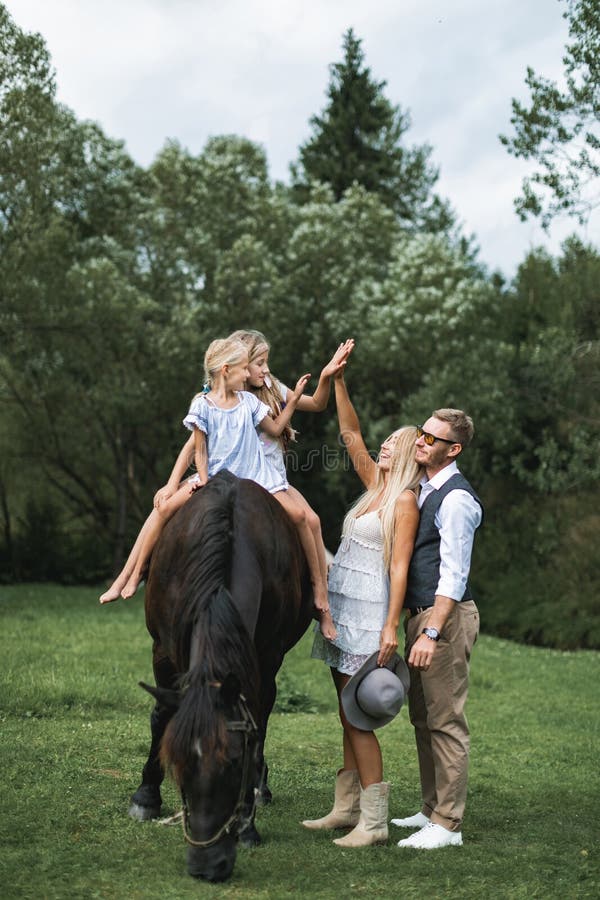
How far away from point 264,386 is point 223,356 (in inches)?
21.6

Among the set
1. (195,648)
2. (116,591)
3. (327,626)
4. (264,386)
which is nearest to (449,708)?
(327,626)

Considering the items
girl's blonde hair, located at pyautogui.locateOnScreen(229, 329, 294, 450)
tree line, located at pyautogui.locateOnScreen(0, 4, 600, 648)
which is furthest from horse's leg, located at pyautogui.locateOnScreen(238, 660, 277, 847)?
tree line, located at pyautogui.locateOnScreen(0, 4, 600, 648)

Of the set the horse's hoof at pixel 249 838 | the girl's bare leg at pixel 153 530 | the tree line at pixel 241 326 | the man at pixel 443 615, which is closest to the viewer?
the horse's hoof at pixel 249 838

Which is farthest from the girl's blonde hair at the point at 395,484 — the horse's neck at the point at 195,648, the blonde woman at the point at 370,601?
the horse's neck at the point at 195,648

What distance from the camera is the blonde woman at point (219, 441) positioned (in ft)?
17.7

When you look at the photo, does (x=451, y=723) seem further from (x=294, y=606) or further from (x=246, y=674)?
(x=246, y=674)

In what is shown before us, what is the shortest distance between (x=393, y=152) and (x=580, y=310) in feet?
38.9

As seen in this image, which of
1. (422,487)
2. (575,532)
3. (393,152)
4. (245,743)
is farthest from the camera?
(393,152)

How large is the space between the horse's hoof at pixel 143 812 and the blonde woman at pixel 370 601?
0.83 metres

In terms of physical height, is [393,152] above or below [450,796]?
above

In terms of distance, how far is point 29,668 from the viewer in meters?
9.85

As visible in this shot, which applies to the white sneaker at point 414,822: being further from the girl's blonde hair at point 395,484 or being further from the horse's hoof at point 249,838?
the girl's blonde hair at point 395,484

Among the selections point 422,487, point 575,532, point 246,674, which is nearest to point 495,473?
point 575,532

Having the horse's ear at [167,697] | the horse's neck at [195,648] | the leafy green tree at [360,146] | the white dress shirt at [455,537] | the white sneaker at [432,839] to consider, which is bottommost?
the white sneaker at [432,839]
